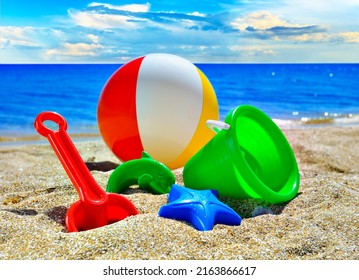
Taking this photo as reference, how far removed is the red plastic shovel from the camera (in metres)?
2.99

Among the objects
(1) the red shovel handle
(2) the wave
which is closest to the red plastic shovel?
(1) the red shovel handle

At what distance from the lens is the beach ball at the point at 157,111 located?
4188 millimetres

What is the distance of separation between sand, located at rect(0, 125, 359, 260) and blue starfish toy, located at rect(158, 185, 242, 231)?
0.07 m

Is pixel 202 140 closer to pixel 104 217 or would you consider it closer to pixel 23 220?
pixel 104 217

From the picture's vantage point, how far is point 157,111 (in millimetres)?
4176

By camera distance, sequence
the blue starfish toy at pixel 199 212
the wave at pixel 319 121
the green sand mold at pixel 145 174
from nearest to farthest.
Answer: the blue starfish toy at pixel 199 212, the green sand mold at pixel 145 174, the wave at pixel 319 121

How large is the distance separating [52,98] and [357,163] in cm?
1353

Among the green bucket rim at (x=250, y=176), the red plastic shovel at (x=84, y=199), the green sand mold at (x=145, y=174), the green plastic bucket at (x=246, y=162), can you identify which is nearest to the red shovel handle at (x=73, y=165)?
the red plastic shovel at (x=84, y=199)

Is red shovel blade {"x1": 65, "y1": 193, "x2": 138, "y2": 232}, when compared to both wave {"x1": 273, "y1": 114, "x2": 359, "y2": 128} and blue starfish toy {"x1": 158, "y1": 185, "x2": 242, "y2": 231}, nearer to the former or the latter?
blue starfish toy {"x1": 158, "y1": 185, "x2": 242, "y2": 231}

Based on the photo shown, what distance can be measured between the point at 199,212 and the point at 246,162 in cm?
62

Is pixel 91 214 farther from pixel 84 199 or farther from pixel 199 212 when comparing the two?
pixel 199 212

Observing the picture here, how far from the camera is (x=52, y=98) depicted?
677 inches

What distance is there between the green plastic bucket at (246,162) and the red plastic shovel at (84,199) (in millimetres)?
681

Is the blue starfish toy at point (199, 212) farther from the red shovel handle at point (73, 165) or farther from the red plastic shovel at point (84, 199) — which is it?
the red shovel handle at point (73, 165)
